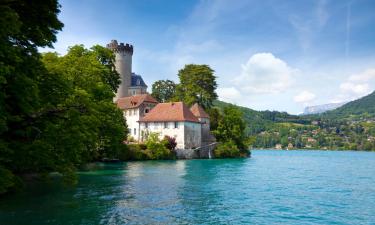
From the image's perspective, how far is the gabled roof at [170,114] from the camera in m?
72.6

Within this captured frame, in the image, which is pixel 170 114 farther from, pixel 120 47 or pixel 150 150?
pixel 120 47

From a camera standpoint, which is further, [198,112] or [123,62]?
[123,62]

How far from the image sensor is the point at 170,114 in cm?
7375

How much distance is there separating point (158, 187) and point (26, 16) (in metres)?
15.9

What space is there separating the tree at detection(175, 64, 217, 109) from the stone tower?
1443 cm

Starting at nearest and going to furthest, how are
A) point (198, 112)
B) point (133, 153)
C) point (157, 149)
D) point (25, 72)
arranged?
1. point (25, 72)
2. point (133, 153)
3. point (157, 149)
4. point (198, 112)

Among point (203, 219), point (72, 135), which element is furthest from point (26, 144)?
point (203, 219)

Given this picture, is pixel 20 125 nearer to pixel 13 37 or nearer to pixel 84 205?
pixel 13 37

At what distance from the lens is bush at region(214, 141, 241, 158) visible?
77.6 metres

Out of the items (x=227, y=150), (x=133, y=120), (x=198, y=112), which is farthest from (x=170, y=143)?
(x=133, y=120)

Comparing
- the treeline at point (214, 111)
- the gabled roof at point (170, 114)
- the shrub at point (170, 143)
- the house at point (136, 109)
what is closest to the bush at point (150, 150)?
the shrub at point (170, 143)

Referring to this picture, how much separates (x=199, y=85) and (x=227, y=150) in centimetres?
1705

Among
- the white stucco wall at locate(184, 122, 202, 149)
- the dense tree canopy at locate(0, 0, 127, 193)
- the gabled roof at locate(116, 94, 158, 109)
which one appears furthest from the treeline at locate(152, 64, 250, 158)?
the dense tree canopy at locate(0, 0, 127, 193)

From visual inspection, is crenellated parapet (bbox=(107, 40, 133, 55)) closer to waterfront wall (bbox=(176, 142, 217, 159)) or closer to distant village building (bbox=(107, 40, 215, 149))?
distant village building (bbox=(107, 40, 215, 149))
